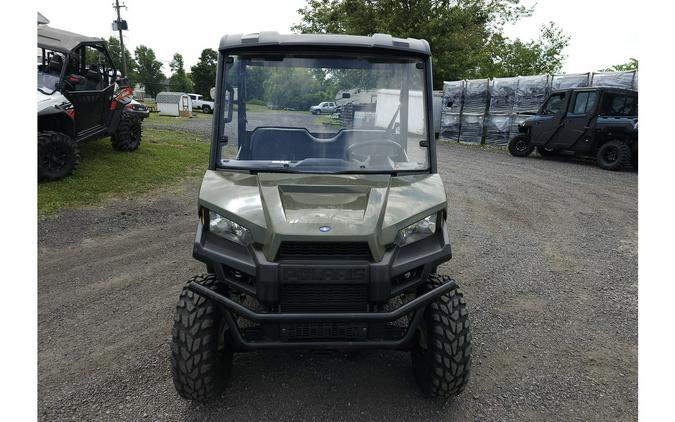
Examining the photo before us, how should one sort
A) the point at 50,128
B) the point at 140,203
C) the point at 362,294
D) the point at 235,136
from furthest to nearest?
1. the point at 50,128
2. the point at 140,203
3. the point at 235,136
4. the point at 362,294

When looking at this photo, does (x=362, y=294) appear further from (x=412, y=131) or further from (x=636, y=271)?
(x=636, y=271)

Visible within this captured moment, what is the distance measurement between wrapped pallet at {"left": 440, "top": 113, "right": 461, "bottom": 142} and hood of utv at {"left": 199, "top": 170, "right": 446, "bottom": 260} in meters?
15.6

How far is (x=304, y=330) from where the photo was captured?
7.32 ft

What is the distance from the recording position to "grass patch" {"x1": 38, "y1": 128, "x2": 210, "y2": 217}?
22.2ft

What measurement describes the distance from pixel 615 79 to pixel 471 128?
524cm

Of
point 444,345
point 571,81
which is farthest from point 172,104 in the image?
point 444,345

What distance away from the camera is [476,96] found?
1644cm

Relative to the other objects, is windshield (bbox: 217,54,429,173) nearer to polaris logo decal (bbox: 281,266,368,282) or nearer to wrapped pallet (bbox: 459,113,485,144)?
polaris logo decal (bbox: 281,266,368,282)

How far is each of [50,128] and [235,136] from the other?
6277 millimetres

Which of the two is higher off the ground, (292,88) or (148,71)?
(148,71)

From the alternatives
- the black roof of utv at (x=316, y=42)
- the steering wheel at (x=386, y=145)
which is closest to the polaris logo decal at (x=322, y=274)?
the steering wheel at (x=386, y=145)

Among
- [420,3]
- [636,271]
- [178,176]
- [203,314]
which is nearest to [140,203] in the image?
[178,176]

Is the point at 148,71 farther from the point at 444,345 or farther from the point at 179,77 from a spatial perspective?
the point at 444,345

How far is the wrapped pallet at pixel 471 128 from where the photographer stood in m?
16.6
